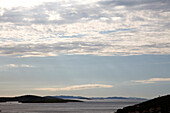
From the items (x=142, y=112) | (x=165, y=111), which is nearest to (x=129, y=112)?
(x=142, y=112)

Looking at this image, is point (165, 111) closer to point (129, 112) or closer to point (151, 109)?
point (151, 109)

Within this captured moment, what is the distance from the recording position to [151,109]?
262 ft

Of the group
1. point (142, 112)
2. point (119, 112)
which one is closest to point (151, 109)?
point (142, 112)

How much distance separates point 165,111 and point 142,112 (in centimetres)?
847

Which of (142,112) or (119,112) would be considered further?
(119,112)

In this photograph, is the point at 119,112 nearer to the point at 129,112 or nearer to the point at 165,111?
the point at 129,112

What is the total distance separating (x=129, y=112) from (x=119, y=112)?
7924 mm

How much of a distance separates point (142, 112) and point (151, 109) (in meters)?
2.50

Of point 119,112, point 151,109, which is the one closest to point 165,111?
point 151,109

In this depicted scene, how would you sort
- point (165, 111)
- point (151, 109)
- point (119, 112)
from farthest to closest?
point (119, 112) → point (151, 109) → point (165, 111)

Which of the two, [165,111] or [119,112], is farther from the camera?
[119,112]

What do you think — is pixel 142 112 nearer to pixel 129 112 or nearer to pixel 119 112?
pixel 129 112

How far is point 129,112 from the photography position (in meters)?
84.0

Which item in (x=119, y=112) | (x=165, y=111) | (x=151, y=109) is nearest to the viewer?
(x=165, y=111)
